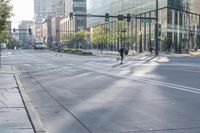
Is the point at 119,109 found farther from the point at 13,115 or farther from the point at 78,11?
the point at 78,11

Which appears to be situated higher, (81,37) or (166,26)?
(166,26)

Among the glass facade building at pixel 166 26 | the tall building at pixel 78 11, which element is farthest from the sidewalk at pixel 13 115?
the tall building at pixel 78 11

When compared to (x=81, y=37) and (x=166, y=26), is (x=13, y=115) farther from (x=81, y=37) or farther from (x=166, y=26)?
(x=81, y=37)

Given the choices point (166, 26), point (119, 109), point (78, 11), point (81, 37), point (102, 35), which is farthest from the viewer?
point (78, 11)

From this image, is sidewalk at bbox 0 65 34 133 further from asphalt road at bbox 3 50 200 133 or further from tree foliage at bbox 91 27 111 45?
tree foliage at bbox 91 27 111 45

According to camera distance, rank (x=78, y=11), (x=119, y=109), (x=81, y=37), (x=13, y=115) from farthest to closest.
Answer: (x=78, y=11) → (x=81, y=37) → (x=119, y=109) → (x=13, y=115)

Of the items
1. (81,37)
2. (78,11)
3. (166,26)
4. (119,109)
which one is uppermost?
(78,11)

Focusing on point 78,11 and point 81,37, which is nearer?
point 81,37

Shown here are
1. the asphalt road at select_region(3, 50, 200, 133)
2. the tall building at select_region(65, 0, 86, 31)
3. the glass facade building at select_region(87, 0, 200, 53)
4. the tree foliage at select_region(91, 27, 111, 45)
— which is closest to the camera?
the asphalt road at select_region(3, 50, 200, 133)

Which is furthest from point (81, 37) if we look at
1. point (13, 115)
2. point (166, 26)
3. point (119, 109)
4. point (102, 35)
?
point (13, 115)

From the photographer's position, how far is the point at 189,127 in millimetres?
9812

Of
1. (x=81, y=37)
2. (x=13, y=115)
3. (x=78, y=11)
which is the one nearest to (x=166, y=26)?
(x=81, y=37)

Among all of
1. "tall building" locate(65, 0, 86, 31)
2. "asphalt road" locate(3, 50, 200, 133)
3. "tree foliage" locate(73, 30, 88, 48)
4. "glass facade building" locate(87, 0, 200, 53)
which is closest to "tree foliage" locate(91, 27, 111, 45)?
"glass facade building" locate(87, 0, 200, 53)

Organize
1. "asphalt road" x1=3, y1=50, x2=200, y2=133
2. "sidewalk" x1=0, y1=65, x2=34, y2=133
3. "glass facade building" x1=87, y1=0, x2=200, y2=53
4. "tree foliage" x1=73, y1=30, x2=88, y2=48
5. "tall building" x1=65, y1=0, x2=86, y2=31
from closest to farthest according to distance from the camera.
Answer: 1. "sidewalk" x1=0, y1=65, x2=34, y2=133
2. "asphalt road" x1=3, y1=50, x2=200, y2=133
3. "glass facade building" x1=87, y1=0, x2=200, y2=53
4. "tree foliage" x1=73, y1=30, x2=88, y2=48
5. "tall building" x1=65, y1=0, x2=86, y2=31
